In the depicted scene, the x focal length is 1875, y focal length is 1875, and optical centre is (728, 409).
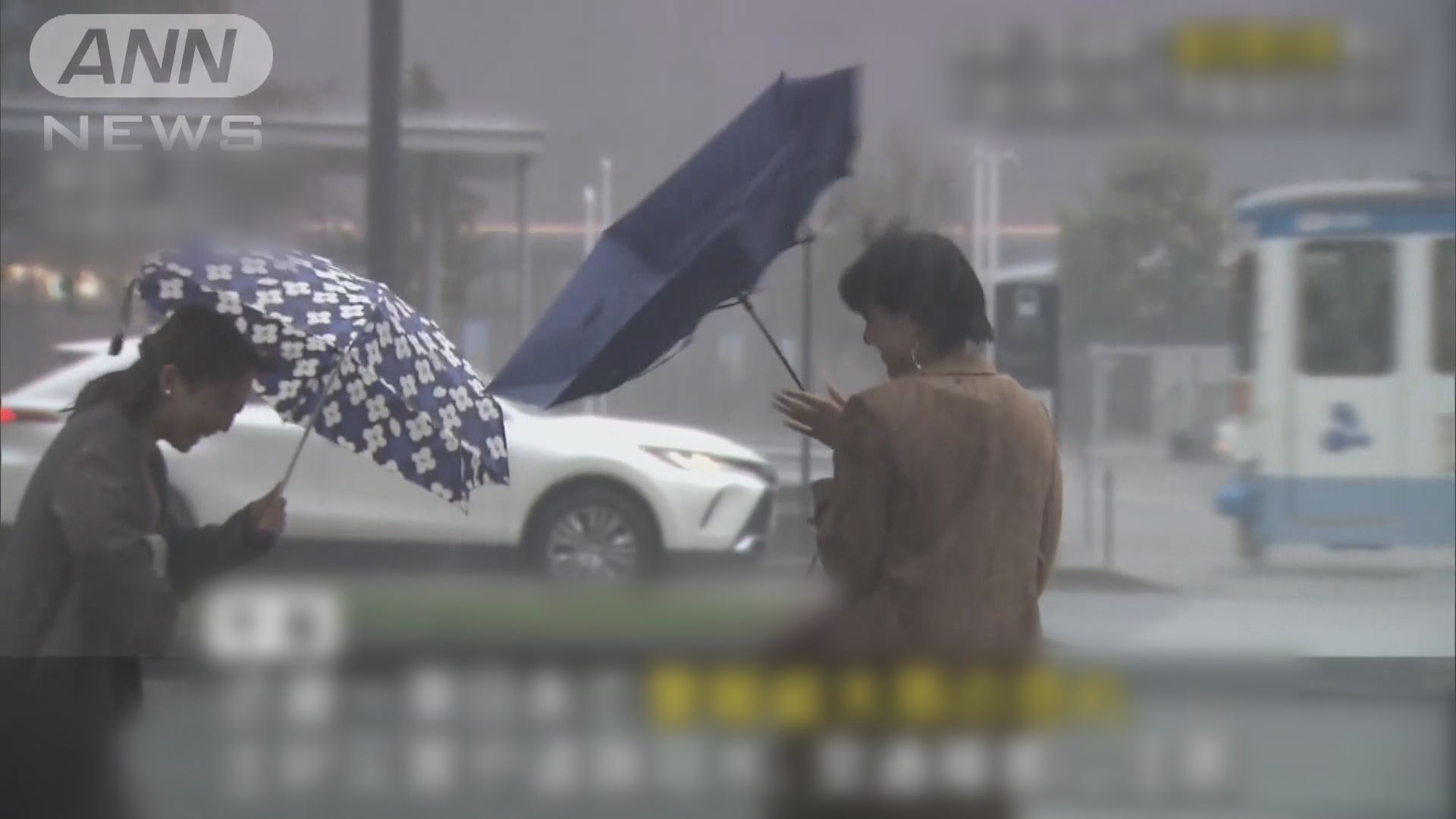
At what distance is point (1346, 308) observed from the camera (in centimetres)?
546

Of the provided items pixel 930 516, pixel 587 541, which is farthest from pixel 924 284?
pixel 587 541

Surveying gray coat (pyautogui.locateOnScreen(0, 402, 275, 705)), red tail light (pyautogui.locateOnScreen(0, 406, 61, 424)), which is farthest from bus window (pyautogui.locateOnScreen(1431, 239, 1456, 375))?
red tail light (pyautogui.locateOnScreen(0, 406, 61, 424))

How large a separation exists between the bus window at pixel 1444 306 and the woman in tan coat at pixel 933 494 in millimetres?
2410

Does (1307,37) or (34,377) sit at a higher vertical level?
(1307,37)

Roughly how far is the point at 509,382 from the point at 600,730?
2.83 ft

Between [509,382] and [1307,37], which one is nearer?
[509,382]

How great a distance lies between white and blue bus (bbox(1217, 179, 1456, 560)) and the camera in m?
4.75

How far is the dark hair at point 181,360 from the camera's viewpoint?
2.97 meters

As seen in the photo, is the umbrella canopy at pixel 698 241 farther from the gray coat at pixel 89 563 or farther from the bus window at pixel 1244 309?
the bus window at pixel 1244 309

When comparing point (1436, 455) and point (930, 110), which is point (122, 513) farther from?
point (1436, 455)

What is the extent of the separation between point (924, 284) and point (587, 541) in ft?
7.74

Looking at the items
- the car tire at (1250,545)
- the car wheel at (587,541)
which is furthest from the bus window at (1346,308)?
the car wheel at (587,541)

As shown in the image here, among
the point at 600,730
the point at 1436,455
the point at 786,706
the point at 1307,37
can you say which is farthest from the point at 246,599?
the point at 1436,455

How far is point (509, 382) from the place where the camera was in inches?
133
